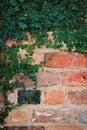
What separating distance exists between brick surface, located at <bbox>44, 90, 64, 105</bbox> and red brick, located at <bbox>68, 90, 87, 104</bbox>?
4 cm

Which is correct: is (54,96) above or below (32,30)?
below

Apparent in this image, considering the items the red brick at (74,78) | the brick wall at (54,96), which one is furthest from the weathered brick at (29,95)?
the red brick at (74,78)

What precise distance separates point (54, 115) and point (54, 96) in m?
0.09

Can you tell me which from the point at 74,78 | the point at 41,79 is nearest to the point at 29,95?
the point at 41,79

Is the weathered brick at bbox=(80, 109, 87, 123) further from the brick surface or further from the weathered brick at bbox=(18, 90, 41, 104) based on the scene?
the weathered brick at bbox=(18, 90, 41, 104)

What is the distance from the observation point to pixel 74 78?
122cm

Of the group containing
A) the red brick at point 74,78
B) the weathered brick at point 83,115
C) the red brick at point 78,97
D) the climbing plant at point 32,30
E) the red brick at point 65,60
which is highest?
the climbing plant at point 32,30

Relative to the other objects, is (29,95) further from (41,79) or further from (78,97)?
(78,97)

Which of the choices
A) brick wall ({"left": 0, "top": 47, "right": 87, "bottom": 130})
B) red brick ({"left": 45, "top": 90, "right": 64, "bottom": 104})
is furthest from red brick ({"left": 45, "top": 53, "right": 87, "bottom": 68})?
red brick ({"left": 45, "top": 90, "right": 64, "bottom": 104})

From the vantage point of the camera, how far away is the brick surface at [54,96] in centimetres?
122

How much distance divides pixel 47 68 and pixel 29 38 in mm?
164

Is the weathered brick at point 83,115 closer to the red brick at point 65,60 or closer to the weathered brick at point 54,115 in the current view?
the weathered brick at point 54,115

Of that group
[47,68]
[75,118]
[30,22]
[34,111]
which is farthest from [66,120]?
[30,22]

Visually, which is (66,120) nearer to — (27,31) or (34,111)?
(34,111)
